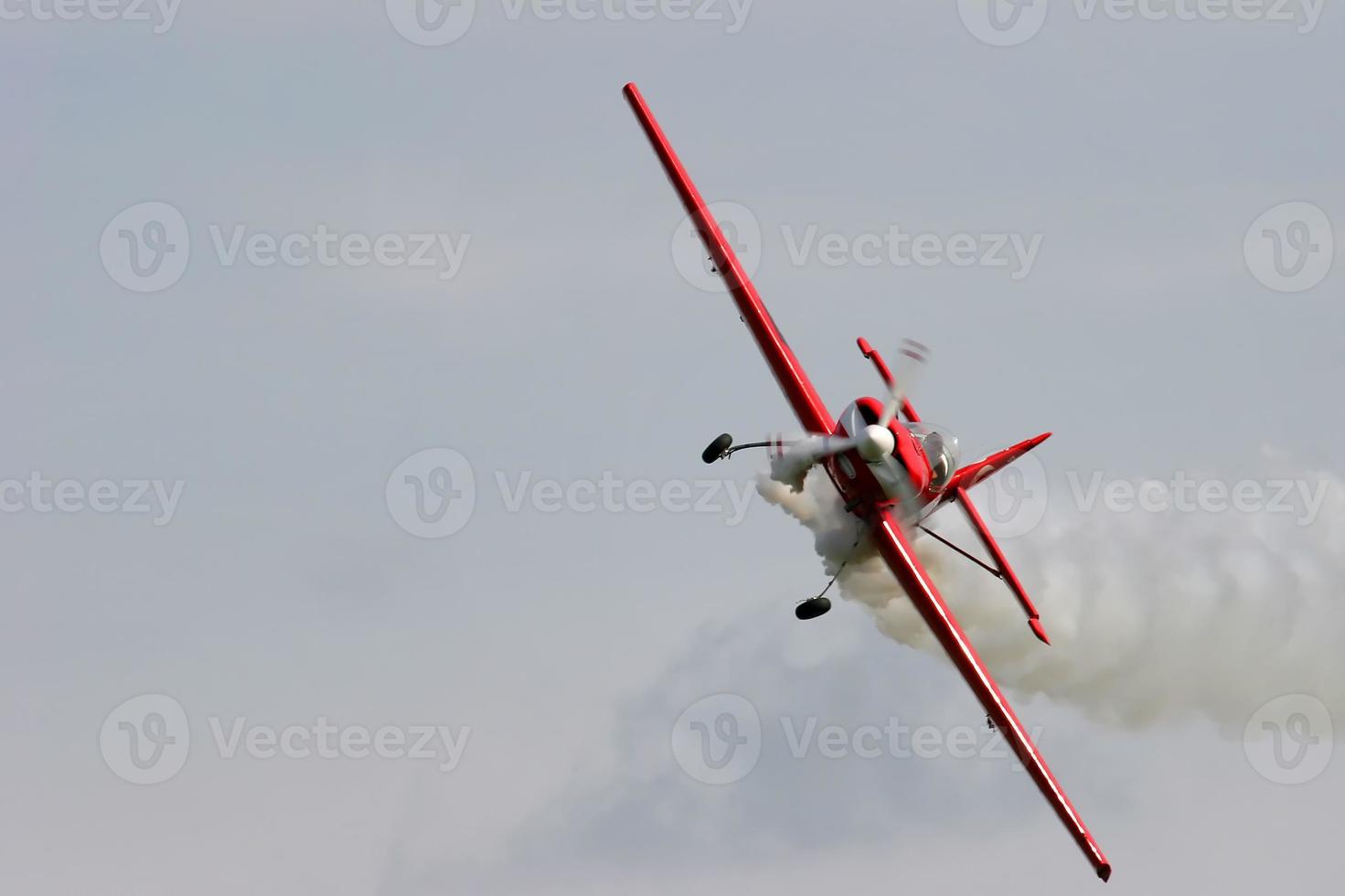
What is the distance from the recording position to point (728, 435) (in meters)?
54.7

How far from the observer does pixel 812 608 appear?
55.7 meters

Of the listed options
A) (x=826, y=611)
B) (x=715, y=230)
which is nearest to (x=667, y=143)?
(x=715, y=230)

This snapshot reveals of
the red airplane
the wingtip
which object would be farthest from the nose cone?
the wingtip

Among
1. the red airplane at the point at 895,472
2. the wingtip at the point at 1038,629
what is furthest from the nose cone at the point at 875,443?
the wingtip at the point at 1038,629

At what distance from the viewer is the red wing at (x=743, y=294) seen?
58.2 metres

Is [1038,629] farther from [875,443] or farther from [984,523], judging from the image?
[875,443]

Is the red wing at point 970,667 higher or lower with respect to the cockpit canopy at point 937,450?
lower

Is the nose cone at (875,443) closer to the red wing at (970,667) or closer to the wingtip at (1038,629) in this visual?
the red wing at (970,667)

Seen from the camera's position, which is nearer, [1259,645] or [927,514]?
[927,514]

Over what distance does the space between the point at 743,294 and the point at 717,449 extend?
20.6ft

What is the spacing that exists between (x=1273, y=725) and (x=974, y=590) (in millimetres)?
9307

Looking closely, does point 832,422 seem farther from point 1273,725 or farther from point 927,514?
point 1273,725

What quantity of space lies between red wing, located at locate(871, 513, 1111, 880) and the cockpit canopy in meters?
1.41

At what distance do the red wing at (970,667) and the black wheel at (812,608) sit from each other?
8.23ft
